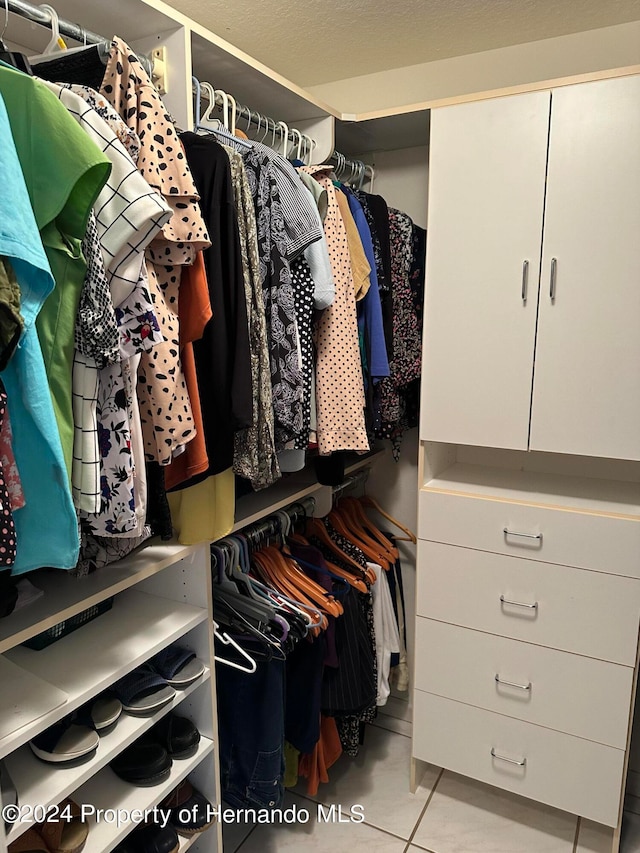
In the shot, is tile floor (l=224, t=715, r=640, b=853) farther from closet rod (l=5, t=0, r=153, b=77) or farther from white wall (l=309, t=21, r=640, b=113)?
white wall (l=309, t=21, r=640, b=113)

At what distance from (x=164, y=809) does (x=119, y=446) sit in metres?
1.04

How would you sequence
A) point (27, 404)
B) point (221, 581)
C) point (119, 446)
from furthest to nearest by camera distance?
point (221, 581) < point (119, 446) < point (27, 404)

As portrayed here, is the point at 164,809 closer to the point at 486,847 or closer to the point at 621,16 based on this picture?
the point at 486,847

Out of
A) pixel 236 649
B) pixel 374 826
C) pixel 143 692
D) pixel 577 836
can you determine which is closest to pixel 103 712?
pixel 143 692

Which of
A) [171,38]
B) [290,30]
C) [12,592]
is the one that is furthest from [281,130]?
[12,592]

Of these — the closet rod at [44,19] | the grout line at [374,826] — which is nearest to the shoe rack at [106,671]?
the grout line at [374,826]

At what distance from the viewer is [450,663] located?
1887 mm

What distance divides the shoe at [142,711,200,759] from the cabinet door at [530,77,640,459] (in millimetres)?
A: 1218

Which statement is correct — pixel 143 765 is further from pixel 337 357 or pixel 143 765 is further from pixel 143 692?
pixel 337 357

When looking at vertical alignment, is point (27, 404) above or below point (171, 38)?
below

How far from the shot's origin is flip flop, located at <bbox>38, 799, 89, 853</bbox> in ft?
3.78

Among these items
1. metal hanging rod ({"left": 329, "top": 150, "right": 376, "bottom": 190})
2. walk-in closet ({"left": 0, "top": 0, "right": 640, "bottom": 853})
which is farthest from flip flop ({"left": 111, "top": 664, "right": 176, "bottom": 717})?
metal hanging rod ({"left": 329, "top": 150, "right": 376, "bottom": 190})

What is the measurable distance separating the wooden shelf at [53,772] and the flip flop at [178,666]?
13cm

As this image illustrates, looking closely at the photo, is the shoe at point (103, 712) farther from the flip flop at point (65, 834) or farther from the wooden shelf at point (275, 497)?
the wooden shelf at point (275, 497)
